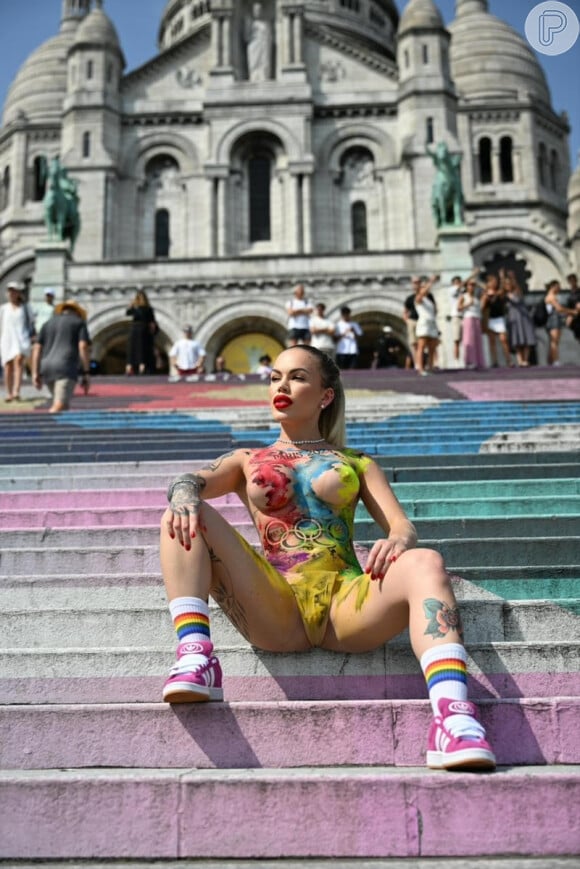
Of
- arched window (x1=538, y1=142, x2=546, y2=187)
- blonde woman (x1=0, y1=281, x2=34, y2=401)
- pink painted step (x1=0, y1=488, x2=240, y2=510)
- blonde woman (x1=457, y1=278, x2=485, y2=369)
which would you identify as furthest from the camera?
arched window (x1=538, y1=142, x2=546, y2=187)

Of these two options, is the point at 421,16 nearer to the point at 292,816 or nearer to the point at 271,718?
the point at 271,718

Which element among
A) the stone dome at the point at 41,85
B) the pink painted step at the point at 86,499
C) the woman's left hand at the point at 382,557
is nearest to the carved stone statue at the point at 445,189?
the pink painted step at the point at 86,499

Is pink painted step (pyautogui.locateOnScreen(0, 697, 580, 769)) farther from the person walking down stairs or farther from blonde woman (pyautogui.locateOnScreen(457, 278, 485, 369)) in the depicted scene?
blonde woman (pyautogui.locateOnScreen(457, 278, 485, 369))

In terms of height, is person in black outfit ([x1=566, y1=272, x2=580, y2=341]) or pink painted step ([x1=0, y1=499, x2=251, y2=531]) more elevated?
person in black outfit ([x1=566, y1=272, x2=580, y2=341])

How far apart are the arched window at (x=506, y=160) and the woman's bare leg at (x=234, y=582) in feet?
123

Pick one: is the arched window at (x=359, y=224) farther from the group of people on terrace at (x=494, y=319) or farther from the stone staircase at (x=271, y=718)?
the stone staircase at (x=271, y=718)

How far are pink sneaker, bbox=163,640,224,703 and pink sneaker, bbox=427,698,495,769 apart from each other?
0.71m

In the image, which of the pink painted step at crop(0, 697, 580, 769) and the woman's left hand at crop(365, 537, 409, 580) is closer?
the pink painted step at crop(0, 697, 580, 769)

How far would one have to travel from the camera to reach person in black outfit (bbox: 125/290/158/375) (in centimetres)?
1741

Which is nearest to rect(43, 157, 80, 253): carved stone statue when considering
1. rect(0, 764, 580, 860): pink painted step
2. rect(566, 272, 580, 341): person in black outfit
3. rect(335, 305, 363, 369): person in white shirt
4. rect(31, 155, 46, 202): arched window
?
rect(335, 305, 363, 369): person in white shirt

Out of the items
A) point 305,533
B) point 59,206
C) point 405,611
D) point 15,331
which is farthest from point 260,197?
point 405,611

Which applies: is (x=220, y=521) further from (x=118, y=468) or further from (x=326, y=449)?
(x=118, y=468)

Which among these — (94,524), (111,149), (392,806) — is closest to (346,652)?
(392,806)

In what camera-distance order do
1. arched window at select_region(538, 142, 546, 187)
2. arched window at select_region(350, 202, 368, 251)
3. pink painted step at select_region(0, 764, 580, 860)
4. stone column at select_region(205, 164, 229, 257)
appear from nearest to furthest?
pink painted step at select_region(0, 764, 580, 860) → stone column at select_region(205, 164, 229, 257) → arched window at select_region(350, 202, 368, 251) → arched window at select_region(538, 142, 546, 187)
